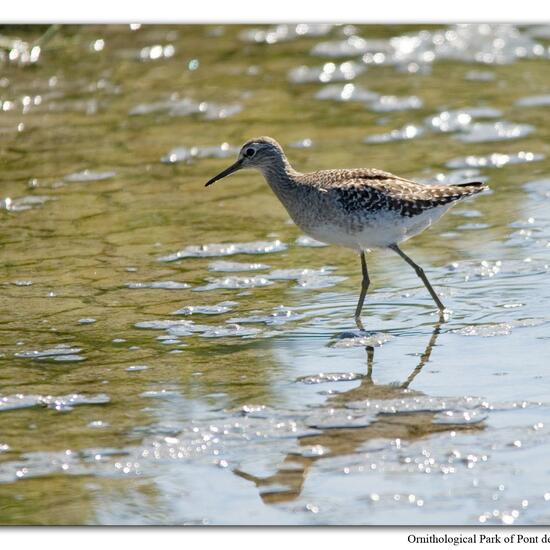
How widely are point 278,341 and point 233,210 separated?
328cm

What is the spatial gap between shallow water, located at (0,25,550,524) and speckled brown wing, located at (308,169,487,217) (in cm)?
79

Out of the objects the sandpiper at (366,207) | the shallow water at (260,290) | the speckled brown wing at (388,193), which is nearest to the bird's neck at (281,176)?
the sandpiper at (366,207)

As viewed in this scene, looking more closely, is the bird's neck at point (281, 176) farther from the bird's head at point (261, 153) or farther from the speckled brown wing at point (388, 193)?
the speckled brown wing at point (388, 193)

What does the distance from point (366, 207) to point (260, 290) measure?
4.14ft

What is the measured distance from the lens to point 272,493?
22.1 ft

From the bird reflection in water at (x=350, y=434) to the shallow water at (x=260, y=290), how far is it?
0.02 m

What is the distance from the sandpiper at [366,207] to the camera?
9281 mm

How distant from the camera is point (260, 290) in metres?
10.1

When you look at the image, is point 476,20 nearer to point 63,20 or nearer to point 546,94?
point 63,20

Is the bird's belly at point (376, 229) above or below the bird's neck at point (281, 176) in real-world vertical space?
below

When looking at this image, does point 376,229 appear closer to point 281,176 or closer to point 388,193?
point 388,193

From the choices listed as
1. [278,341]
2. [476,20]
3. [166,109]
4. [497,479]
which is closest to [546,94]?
[166,109]

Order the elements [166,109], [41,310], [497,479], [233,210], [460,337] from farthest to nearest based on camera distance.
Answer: [166,109] < [233,210] < [41,310] < [460,337] < [497,479]

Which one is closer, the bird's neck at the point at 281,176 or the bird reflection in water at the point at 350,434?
the bird reflection in water at the point at 350,434
